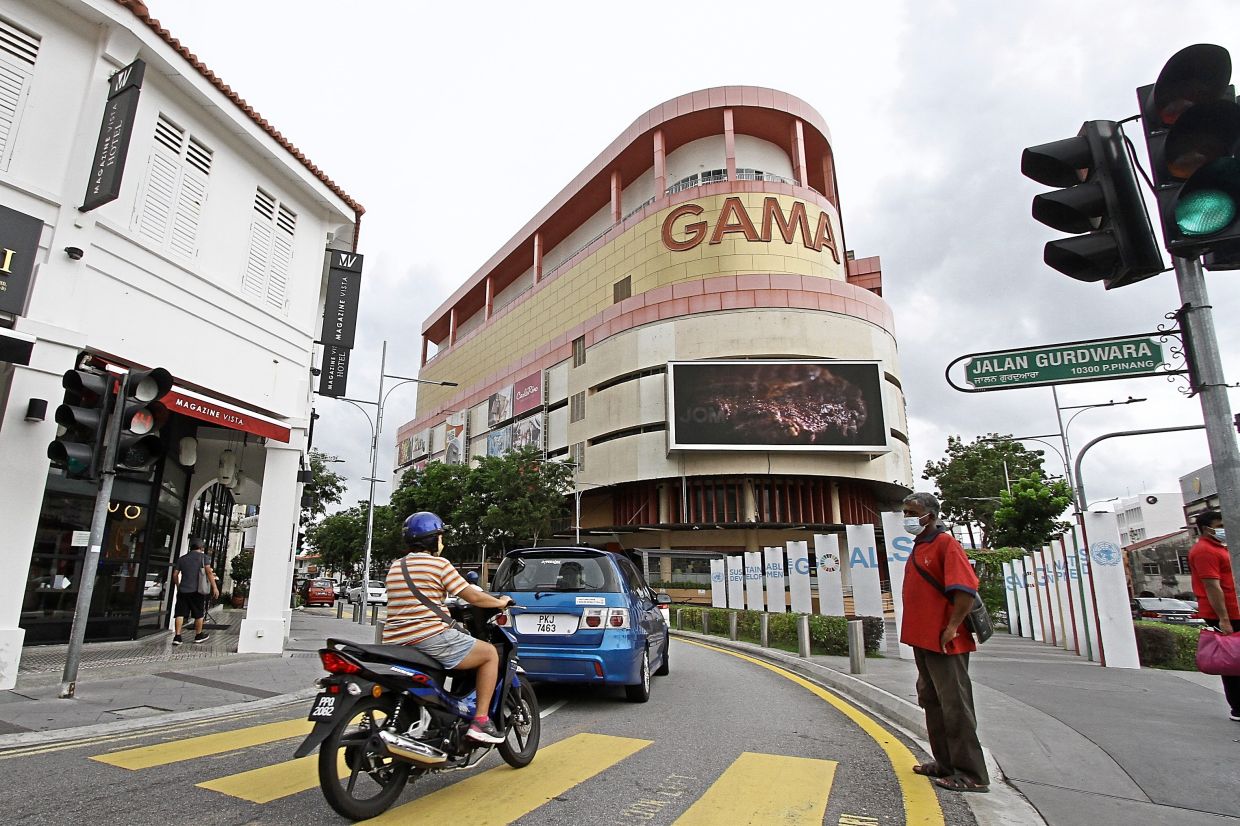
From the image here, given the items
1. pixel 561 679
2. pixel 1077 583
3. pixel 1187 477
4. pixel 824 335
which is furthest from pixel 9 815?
pixel 1187 477

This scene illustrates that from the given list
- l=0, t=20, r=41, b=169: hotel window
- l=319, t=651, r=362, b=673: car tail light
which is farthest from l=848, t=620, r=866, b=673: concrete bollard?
l=0, t=20, r=41, b=169: hotel window

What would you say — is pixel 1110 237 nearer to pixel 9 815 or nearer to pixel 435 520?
pixel 435 520

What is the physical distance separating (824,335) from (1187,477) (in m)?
43.3

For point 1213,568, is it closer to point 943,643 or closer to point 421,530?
point 943,643

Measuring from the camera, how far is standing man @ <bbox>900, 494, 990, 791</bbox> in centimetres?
427

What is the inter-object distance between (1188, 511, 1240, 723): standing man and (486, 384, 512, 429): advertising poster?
6009cm

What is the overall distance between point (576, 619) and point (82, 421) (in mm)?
5585

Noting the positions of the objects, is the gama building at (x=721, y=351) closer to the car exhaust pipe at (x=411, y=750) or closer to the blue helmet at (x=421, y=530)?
the blue helmet at (x=421, y=530)

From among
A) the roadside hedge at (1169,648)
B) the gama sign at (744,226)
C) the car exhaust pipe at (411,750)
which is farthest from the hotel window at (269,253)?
the gama sign at (744,226)

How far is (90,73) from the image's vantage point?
9.48 m

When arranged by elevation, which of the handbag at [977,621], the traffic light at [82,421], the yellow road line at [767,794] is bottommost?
the yellow road line at [767,794]

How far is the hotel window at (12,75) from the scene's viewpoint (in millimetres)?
8688

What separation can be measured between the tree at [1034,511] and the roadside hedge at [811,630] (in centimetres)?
1552

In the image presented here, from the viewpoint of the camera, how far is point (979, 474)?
166ft
